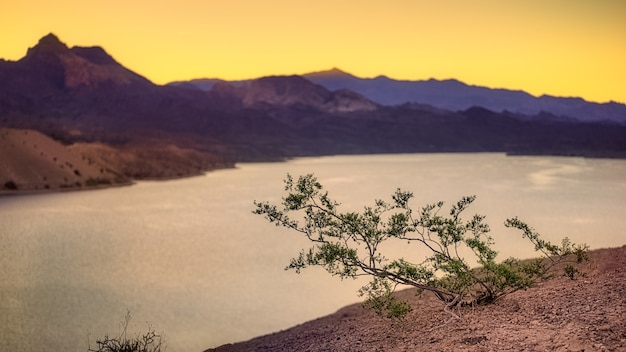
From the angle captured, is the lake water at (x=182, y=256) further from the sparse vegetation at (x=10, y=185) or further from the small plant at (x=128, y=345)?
the sparse vegetation at (x=10, y=185)

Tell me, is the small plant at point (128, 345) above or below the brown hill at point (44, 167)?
below

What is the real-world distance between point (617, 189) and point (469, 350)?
201 feet

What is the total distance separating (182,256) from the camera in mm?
31688

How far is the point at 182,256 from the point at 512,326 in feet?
77.3

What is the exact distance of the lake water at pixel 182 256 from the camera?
19.3 m

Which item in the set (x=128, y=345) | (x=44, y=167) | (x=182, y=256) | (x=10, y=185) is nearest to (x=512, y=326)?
(x=128, y=345)

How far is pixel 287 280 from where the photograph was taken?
984 inches

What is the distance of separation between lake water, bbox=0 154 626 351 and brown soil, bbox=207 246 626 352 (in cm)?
533

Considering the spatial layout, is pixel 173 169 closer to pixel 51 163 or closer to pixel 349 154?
pixel 51 163

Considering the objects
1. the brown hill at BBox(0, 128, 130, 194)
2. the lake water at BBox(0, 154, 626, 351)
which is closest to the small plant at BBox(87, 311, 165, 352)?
the lake water at BBox(0, 154, 626, 351)

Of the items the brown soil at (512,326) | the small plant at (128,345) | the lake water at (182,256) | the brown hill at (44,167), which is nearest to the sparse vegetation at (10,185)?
the brown hill at (44,167)

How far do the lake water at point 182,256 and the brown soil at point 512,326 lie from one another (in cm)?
533

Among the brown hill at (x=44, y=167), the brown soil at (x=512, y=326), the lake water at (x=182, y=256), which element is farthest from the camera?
the brown hill at (x=44, y=167)

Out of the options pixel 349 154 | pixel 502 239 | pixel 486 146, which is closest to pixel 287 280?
pixel 502 239
